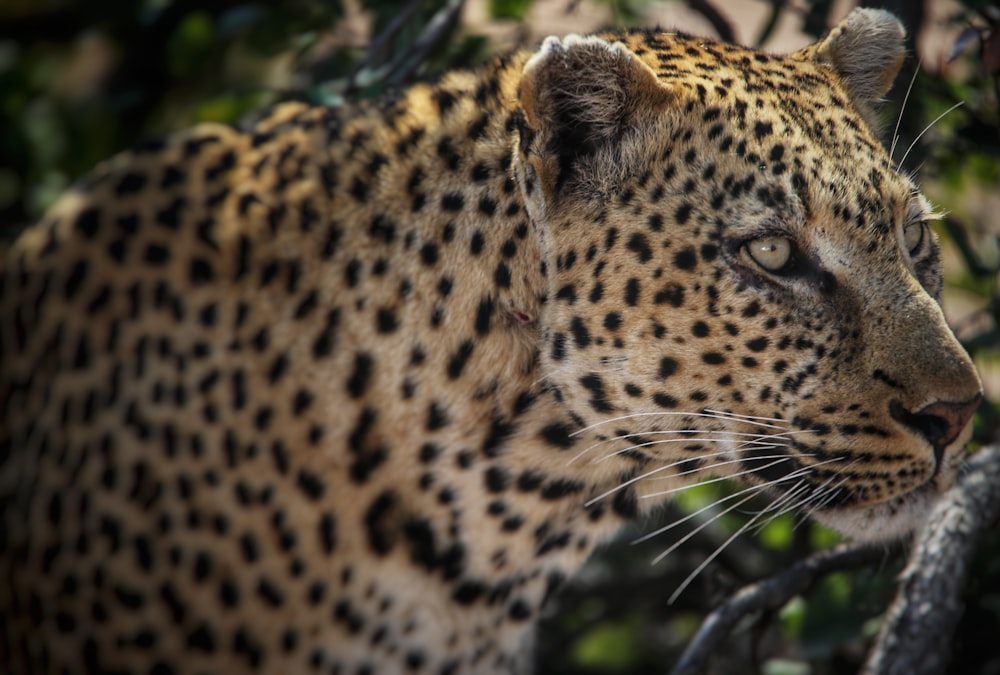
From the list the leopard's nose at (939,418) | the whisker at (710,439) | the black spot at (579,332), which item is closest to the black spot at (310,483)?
the whisker at (710,439)

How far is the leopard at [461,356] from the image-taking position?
2.97 meters

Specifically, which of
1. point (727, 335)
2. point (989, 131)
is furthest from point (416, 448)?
point (989, 131)

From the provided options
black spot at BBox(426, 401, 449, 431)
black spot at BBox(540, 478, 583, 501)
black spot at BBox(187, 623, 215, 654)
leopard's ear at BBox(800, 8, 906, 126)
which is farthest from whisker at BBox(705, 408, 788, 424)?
black spot at BBox(187, 623, 215, 654)

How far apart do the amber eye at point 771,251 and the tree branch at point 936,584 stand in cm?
96

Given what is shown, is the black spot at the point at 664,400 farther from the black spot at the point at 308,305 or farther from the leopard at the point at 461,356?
the black spot at the point at 308,305

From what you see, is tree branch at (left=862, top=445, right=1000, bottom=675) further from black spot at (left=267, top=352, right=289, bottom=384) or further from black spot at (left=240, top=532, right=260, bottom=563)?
black spot at (left=267, top=352, right=289, bottom=384)

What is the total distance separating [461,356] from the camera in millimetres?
3145

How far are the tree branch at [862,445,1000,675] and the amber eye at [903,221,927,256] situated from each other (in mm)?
776

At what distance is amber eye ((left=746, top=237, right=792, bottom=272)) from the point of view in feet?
9.68

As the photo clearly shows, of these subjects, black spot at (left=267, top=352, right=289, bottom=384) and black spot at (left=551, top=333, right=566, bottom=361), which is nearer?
black spot at (left=551, top=333, right=566, bottom=361)

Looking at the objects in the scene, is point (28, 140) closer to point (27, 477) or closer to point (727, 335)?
point (27, 477)

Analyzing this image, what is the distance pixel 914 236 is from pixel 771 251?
0.61m

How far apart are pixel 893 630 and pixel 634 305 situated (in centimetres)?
131

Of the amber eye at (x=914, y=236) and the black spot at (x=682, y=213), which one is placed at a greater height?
the black spot at (x=682, y=213)
